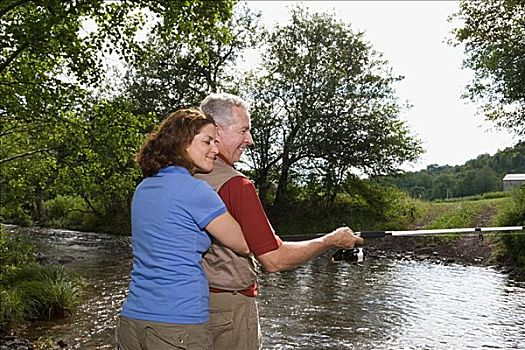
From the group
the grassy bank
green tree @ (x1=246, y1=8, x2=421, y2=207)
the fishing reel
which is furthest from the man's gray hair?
green tree @ (x1=246, y1=8, x2=421, y2=207)

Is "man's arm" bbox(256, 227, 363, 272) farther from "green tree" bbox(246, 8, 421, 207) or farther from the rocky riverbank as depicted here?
"green tree" bbox(246, 8, 421, 207)

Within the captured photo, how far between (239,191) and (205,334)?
0.61 metres

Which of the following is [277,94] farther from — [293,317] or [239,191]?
[239,191]

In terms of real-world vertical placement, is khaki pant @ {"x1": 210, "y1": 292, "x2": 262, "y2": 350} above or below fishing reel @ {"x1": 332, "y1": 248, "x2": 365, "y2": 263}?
below

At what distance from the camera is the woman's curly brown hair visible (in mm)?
2676

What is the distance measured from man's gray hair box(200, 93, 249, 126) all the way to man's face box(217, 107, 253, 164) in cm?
2

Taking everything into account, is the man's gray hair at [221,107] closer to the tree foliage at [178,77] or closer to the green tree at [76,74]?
the green tree at [76,74]

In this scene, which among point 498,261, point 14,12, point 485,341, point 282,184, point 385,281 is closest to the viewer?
point 485,341

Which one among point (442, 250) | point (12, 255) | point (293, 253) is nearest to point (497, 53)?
point (442, 250)

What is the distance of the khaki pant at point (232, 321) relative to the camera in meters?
2.90

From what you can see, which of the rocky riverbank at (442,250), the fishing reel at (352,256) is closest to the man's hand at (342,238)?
the fishing reel at (352,256)

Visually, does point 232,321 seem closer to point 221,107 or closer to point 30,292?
point 221,107

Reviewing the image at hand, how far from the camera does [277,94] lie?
22.3 m

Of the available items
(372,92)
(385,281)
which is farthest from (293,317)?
(372,92)
